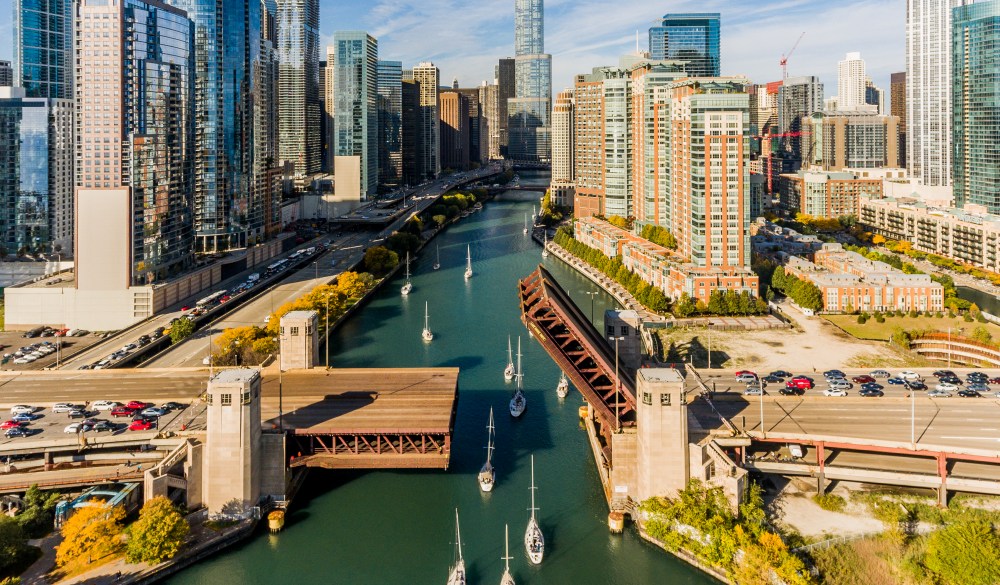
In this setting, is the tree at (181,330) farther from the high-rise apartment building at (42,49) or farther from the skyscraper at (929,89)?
the skyscraper at (929,89)

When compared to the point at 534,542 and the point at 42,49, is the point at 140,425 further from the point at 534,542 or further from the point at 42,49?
the point at 42,49

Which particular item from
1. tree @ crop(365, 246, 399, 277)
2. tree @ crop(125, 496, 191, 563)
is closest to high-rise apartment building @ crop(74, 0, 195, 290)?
tree @ crop(365, 246, 399, 277)

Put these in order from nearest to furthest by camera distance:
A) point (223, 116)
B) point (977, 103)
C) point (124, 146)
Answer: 1. point (124, 146)
2. point (223, 116)
3. point (977, 103)

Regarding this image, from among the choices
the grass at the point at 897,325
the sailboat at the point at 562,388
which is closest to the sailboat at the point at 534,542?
the sailboat at the point at 562,388

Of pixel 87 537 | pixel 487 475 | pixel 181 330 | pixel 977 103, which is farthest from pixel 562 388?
pixel 977 103

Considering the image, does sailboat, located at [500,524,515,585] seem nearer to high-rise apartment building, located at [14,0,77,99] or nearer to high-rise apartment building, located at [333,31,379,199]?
high-rise apartment building, located at [14,0,77,99]

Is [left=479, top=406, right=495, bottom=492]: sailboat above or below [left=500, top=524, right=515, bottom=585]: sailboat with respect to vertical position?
above
